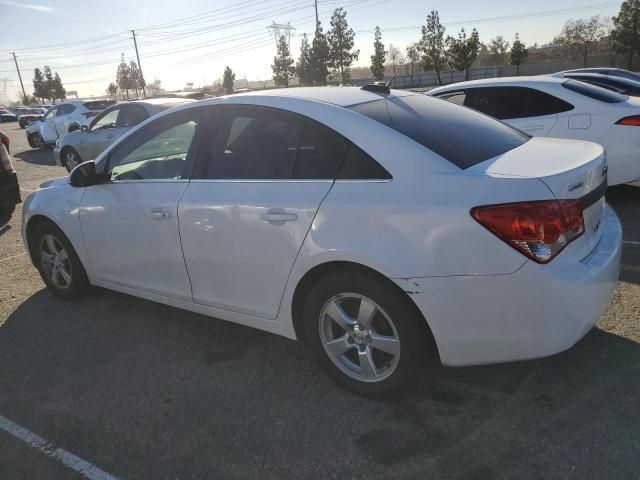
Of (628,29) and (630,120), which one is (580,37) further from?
(630,120)

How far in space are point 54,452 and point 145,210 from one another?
1.56m

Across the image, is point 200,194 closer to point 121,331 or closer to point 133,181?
point 133,181

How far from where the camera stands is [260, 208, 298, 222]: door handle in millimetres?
2816

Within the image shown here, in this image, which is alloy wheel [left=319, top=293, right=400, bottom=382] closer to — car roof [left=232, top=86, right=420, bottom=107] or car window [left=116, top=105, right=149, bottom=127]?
car roof [left=232, top=86, right=420, bottom=107]

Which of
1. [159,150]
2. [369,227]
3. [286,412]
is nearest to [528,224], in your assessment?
[369,227]

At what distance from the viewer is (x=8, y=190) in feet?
24.7

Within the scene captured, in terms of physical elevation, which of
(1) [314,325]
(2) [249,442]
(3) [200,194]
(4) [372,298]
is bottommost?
(2) [249,442]

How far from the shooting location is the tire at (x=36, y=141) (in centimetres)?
1950

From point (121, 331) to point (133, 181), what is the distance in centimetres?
113

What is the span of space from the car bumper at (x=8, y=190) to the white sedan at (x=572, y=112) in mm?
6562

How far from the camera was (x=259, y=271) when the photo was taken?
9.89 ft

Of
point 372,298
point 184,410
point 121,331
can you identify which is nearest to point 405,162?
point 372,298

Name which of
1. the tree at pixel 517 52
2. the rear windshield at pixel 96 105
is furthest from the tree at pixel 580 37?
the rear windshield at pixel 96 105

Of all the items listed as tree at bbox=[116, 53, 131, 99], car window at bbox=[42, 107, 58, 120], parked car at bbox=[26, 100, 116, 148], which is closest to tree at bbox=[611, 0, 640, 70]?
parked car at bbox=[26, 100, 116, 148]
